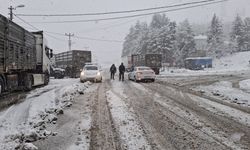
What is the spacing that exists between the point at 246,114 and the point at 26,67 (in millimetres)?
14041

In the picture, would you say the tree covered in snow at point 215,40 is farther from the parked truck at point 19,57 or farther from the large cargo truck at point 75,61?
the parked truck at point 19,57

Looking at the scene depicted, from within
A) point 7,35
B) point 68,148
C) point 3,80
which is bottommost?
point 68,148

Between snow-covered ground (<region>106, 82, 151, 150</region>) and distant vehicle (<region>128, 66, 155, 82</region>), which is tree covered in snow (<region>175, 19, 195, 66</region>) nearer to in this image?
distant vehicle (<region>128, 66, 155, 82</region>)

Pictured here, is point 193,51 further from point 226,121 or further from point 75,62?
point 226,121

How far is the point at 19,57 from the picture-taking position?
1859cm

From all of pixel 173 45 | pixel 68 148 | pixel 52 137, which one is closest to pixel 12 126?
pixel 52 137

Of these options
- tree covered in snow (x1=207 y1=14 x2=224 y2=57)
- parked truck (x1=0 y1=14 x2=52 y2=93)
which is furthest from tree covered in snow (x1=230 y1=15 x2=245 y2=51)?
parked truck (x1=0 y1=14 x2=52 y2=93)

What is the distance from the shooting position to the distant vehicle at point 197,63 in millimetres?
80125

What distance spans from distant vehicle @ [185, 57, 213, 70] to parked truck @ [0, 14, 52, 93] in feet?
186

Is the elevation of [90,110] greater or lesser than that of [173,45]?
lesser

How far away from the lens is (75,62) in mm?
45250

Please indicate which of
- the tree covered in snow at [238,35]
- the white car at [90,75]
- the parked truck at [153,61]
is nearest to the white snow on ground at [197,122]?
the white car at [90,75]

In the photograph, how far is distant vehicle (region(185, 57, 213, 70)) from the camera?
263 ft

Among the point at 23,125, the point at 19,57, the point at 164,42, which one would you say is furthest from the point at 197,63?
the point at 23,125
